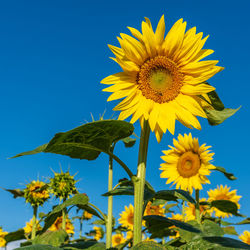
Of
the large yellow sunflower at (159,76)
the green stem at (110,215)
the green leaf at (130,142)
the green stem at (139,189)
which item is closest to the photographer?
the green stem at (139,189)

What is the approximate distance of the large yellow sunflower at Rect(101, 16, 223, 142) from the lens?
91.4 inches

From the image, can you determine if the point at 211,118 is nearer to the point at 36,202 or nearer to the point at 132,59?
the point at 132,59

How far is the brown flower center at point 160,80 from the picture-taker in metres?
2.47

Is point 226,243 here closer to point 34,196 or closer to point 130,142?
point 130,142

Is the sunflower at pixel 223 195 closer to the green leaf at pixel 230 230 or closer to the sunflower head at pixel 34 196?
the green leaf at pixel 230 230

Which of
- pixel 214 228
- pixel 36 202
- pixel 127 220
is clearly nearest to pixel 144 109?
pixel 214 228

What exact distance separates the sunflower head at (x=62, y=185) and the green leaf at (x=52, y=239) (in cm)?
71

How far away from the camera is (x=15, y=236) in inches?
196

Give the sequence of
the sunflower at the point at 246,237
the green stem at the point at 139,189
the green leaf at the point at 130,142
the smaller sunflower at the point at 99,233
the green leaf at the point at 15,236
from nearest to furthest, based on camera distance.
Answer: the green stem at the point at 139,189, the green leaf at the point at 130,142, the green leaf at the point at 15,236, the sunflower at the point at 246,237, the smaller sunflower at the point at 99,233

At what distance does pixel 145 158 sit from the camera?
2.08 metres

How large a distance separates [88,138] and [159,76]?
87cm

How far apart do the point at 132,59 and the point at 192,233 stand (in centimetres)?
133

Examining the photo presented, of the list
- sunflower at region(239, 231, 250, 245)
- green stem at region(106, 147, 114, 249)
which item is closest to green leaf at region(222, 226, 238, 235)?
sunflower at region(239, 231, 250, 245)

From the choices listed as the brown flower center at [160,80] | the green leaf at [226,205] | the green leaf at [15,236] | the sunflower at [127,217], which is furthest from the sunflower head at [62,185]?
the sunflower at [127,217]
